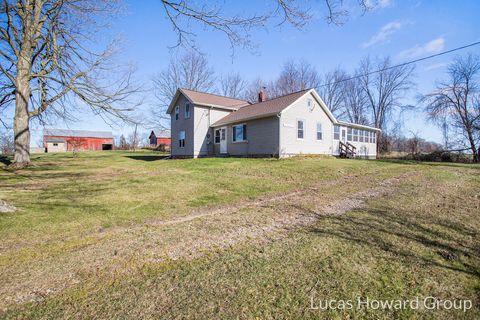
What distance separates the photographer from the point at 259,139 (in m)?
18.2

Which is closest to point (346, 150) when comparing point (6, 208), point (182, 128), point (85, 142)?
point (182, 128)

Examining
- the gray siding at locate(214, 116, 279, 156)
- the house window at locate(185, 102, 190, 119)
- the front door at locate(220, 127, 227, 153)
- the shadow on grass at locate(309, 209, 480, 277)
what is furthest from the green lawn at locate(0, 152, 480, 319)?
the house window at locate(185, 102, 190, 119)

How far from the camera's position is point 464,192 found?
7.30 meters

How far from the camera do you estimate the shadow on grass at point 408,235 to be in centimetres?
340

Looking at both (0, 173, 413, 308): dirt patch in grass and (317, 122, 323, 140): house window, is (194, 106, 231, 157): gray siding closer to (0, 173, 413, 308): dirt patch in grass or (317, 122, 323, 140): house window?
(317, 122, 323, 140): house window

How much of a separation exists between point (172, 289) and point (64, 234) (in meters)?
3.06

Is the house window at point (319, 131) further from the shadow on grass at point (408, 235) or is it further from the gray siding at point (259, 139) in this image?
the shadow on grass at point (408, 235)

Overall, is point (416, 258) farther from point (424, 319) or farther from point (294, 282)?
point (294, 282)

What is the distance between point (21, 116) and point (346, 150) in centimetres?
2344

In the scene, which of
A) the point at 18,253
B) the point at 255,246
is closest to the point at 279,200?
the point at 255,246

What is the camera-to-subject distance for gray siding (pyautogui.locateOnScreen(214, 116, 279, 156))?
55.9 feet

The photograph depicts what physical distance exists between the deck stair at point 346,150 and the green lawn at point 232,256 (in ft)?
50.0

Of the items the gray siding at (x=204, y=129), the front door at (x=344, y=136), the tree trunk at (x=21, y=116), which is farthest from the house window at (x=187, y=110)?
the front door at (x=344, y=136)

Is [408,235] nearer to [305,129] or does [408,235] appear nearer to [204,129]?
[305,129]
